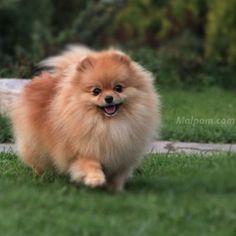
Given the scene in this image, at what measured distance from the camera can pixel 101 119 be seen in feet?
18.8

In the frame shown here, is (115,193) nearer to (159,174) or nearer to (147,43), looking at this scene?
(159,174)

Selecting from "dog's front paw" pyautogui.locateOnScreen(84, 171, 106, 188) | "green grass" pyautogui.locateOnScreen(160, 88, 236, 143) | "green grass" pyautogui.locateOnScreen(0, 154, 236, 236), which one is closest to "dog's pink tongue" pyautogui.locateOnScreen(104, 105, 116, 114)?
"dog's front paw" pyautogui.locateOnScreen(84, 171, 106, 188)

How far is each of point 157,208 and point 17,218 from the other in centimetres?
89

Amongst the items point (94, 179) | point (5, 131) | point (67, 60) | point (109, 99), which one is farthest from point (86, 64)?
point (5, 131)

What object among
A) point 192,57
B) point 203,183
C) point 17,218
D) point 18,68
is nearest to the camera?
point 17,218

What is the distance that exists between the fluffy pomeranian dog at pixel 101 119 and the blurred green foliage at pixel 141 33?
5.00m

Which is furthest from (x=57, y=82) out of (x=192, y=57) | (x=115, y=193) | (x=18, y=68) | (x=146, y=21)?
(x=146, y=21)

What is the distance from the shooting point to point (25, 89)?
254 inches

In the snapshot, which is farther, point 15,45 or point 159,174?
point 15,45

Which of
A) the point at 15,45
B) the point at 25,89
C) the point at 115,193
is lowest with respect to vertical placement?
the point at 15,45

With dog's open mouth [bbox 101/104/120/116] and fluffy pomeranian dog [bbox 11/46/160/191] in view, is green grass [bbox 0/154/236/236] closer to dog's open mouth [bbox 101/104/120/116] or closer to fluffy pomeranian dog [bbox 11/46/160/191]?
fluffy pomeranian dog [bbox 11/46/160/191]

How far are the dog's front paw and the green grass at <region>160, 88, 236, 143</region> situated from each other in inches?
120

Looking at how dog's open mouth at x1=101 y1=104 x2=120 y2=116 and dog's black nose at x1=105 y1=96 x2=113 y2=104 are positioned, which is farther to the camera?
dog's open mouth at x1=101 y1=104 x2=120 y2=116

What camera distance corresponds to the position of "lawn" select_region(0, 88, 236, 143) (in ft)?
27.7
